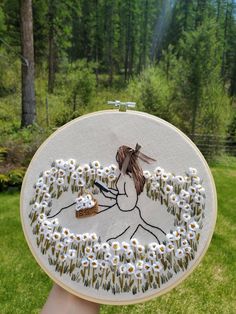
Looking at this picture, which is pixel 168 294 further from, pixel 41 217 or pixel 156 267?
pixel 41 217

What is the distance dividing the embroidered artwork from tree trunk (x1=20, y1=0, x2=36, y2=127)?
5489 mm

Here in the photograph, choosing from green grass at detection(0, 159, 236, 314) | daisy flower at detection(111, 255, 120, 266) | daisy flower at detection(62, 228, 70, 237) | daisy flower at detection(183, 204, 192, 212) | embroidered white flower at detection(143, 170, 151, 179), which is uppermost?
embroidered white flower at detection(143, 170, 151, 179)

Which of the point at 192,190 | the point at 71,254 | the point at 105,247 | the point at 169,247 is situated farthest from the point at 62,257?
the point at 192,190

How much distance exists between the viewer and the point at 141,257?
1120 mm

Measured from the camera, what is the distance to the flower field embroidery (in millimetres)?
1109

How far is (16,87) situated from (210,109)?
18.6 ft

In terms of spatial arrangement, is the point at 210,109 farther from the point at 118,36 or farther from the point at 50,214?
the point at 118,36

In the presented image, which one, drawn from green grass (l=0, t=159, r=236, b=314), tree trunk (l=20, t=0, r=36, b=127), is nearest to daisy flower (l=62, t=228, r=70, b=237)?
green grass (l=0, t=159, r=236, b=314)

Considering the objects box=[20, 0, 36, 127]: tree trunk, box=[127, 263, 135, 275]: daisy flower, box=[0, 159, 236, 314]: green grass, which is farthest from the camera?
box=[20, 0, 36, 127]: tree trunk

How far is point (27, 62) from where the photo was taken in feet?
20.3

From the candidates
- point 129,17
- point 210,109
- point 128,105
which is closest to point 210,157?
point 210,109

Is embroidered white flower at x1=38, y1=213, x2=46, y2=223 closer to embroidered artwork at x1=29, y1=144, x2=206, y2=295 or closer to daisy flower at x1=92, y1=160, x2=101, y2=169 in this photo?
embroidered artwork at x1=29, y1=144, x2=206, y2=295

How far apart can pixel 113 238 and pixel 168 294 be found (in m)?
1.50

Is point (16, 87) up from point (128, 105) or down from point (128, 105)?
down
